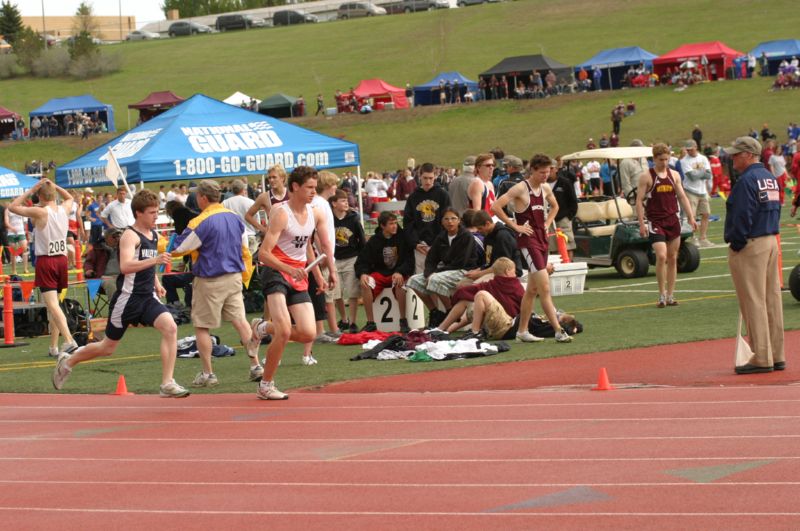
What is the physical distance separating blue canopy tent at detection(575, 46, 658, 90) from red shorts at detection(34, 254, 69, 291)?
201 feet

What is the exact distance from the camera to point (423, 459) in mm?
7961

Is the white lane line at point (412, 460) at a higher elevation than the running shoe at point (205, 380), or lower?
higher

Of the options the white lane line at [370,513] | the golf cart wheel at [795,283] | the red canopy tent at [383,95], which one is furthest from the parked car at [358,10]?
the white lane line at [370,513]

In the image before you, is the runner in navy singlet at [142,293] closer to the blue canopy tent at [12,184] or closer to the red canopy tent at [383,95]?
the blue canopy tent at [12,184]

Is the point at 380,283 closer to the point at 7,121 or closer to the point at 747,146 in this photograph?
the point at 747,146

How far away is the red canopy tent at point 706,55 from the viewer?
229ft

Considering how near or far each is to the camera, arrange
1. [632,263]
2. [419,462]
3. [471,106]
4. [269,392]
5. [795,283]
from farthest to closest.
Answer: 1. [471,106]
2. [632,263]
3. [795,283]
4. [269,392]
5. [419,462]

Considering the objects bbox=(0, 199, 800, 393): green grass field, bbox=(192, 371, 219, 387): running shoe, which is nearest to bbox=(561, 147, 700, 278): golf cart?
bbox=(0, 199, 800, 393): green grass field

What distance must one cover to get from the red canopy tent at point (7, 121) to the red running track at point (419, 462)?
Result: 6949 cm

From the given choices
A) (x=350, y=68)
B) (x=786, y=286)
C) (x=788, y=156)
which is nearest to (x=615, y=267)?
(x=786, y=286)

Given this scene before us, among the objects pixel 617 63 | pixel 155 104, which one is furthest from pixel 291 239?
→ pixel 617 63

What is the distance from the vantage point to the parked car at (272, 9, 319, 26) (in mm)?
123812

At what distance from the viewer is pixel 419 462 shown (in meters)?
7.87

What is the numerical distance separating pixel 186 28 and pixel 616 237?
112m
